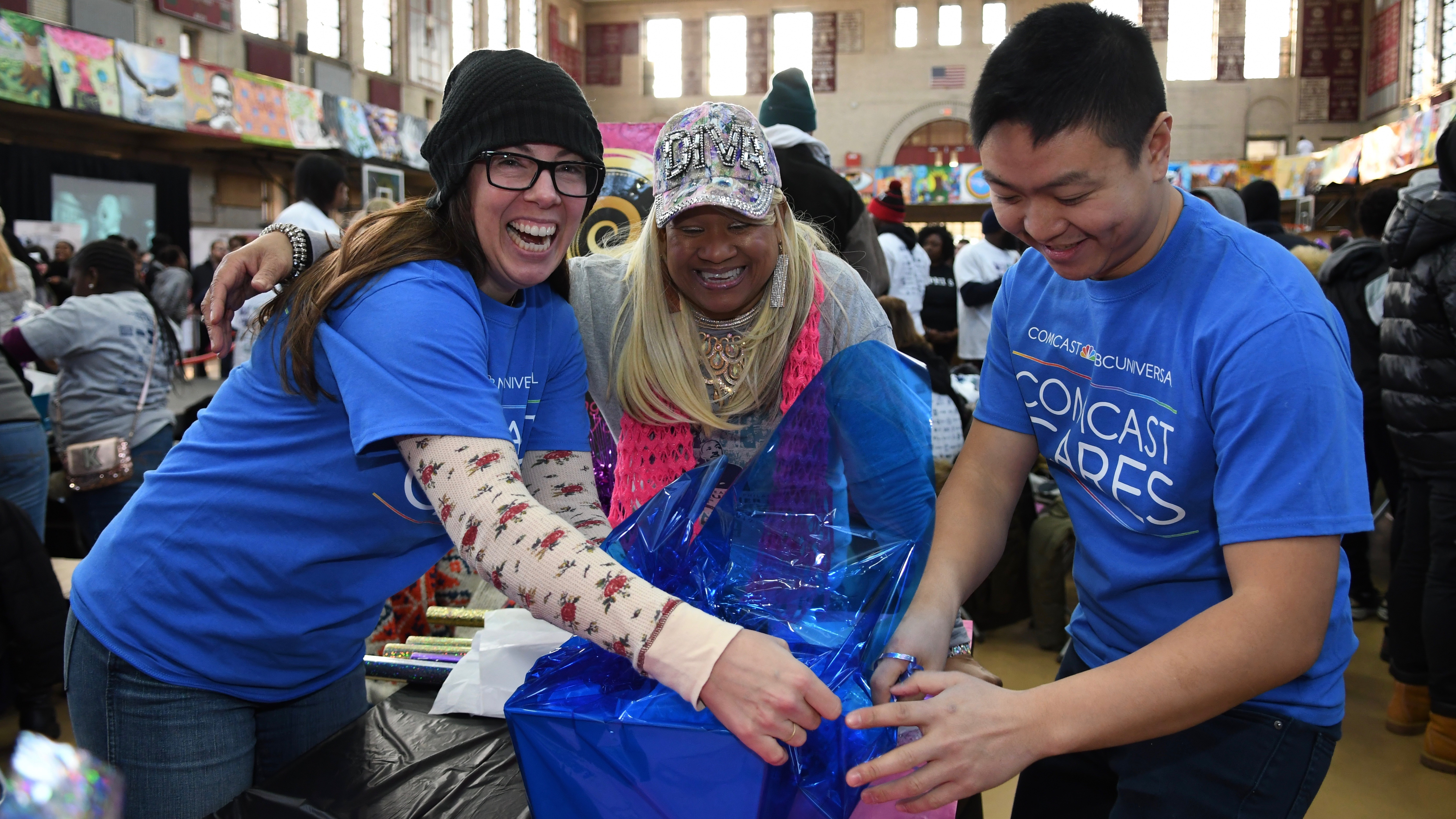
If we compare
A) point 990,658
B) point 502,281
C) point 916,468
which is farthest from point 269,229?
point 990,658

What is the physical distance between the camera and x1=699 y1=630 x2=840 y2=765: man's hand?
30.6 inches

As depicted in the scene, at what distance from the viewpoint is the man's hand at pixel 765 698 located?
0.78 m

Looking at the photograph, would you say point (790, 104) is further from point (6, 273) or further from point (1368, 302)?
point (6, 273)

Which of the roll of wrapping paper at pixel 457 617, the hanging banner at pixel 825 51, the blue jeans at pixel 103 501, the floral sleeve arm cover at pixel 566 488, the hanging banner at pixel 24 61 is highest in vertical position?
the hanging banner at pixel 825 51

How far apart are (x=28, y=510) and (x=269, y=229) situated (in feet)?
7.69

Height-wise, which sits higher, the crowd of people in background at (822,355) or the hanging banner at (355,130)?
the hanging banner at (355,130)

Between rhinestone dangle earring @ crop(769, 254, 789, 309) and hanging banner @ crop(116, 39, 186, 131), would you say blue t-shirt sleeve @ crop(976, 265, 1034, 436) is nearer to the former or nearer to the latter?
rhinestone dangle earring @ crop(769, 254, 789, 309)

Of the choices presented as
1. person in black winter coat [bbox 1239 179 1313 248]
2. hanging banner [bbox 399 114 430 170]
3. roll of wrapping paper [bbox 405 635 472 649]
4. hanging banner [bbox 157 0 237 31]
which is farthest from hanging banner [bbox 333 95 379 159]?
roll of wrapping paper [bbox 405 635 472 649]

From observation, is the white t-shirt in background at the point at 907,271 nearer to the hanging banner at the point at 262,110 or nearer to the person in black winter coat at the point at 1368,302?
the person in black winter coat at the point at 1368,302

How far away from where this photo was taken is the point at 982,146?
103 centimetres

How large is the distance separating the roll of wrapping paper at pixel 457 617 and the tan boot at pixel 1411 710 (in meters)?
2.72

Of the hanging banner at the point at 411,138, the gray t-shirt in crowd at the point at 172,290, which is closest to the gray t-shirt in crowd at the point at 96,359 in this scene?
the gray t-shirt in crowd at the point at 172,290

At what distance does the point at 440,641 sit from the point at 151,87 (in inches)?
429

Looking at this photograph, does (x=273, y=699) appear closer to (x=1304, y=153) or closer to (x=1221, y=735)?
(x=1221, y=735)
